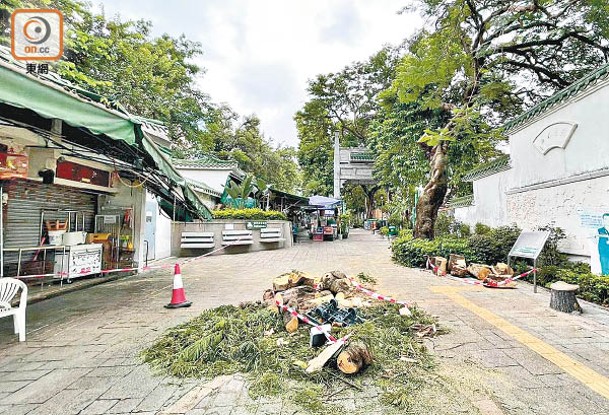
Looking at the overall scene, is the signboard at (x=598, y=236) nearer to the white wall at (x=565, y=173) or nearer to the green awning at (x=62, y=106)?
the white wall at (x=565, y=173)

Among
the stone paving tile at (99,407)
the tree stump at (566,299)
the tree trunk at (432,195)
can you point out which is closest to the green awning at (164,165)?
the stone paving tile at (99,407)

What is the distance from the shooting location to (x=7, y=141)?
15.2ft

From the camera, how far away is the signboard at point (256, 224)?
38.2 ft

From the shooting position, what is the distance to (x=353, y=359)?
97.4 inches

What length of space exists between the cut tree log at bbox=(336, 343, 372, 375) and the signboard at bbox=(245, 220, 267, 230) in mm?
9408

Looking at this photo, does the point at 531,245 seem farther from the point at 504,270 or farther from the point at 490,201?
the point at 490,201

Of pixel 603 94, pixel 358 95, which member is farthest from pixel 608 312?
pixel 358 95

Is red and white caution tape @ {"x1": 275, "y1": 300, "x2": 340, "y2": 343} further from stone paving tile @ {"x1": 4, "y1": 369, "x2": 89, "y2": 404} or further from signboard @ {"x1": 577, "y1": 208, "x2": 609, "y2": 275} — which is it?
signboard @ {"x1": 577, "y1": 208, "x2": 609, "y2": 275}

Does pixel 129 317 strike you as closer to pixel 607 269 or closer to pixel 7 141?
pixel 7 141

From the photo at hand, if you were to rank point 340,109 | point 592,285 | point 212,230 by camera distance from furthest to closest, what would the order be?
point 340,109
point 212,230
point 592,285

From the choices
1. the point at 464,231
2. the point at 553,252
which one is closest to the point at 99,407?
the point at 553,252

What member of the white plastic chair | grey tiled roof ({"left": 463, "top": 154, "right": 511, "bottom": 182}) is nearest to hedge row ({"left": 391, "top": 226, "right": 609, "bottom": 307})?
grey tiled roof ({"left": 463, "top": 154, "right": 511, "bottom": 182})

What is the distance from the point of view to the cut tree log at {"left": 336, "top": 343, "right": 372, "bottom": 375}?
2.46 meters

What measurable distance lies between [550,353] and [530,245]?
3763 mm
